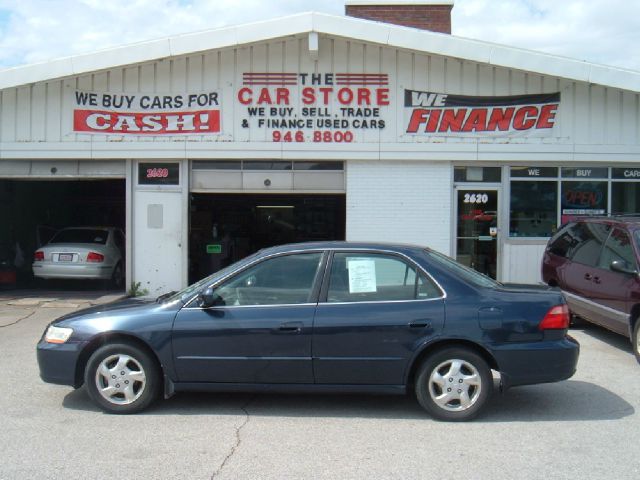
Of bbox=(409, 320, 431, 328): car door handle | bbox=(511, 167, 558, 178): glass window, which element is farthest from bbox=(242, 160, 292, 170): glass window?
bbox=(409, 320, 431, 328): car door handle

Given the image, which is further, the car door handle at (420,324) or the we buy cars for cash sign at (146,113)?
the we buy cars for cash sign at (146,113)

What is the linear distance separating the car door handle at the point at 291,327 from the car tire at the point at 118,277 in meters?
9.73

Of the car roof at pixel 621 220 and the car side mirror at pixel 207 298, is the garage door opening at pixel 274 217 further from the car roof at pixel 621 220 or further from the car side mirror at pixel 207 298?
the car side mirror at pixel 207 298

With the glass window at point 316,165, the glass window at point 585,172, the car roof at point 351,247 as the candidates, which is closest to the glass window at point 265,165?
the glass window at point 316,165

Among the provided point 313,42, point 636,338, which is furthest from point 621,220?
point 313,42

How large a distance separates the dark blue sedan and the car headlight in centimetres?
1

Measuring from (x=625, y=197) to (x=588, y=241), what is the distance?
14.1ft

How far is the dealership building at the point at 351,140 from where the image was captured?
40.6ft

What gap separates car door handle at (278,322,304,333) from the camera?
5.46 m

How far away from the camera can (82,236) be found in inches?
566

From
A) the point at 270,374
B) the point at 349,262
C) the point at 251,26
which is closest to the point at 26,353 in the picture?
the point at 270,374

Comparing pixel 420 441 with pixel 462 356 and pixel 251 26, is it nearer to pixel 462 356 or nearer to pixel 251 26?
pixel 462 356

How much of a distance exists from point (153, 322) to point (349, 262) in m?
1.83

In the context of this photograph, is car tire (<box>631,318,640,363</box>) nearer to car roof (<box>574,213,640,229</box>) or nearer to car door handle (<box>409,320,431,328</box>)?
car roof (<box>574,213,640,229</box>)
